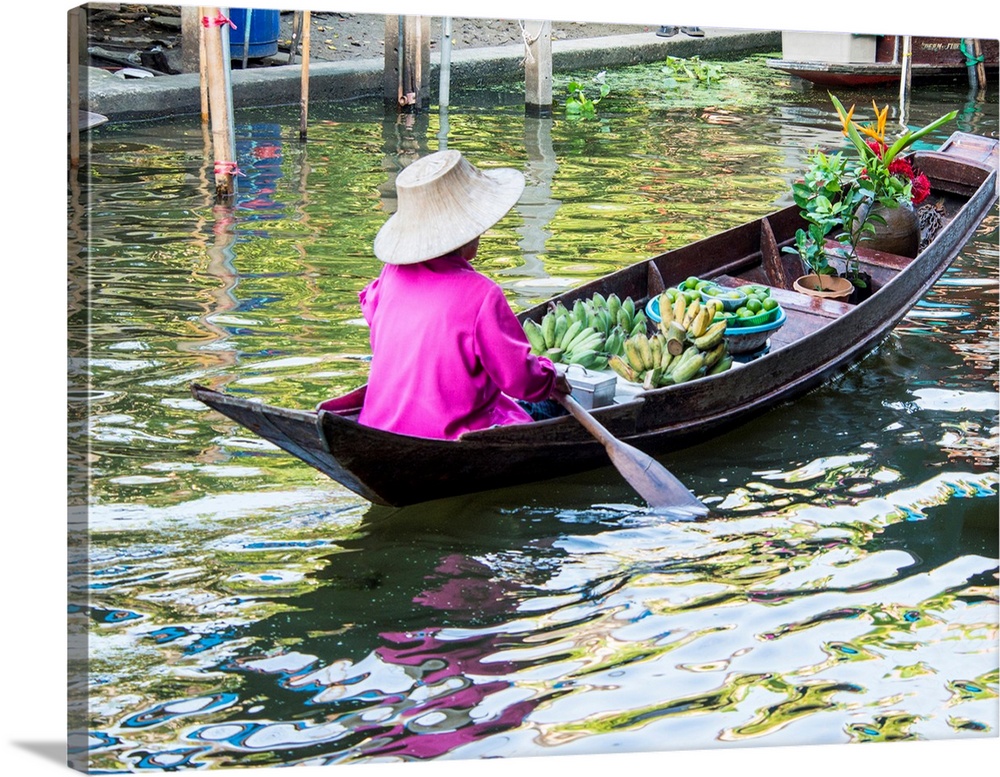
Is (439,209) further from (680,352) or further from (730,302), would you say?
(730,302)

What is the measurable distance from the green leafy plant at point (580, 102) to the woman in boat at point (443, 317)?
7.55 meters

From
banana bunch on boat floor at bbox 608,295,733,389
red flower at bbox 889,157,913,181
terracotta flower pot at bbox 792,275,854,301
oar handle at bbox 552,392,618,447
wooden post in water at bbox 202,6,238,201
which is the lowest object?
oar handle at bbox 552,392,618,447

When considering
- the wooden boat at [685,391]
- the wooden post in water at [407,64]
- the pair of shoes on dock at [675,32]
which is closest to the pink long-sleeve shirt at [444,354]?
the wooden boat at [685,391]

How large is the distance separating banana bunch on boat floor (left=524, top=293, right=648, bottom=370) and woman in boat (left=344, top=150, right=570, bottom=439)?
61cm

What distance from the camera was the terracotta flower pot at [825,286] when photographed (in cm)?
575

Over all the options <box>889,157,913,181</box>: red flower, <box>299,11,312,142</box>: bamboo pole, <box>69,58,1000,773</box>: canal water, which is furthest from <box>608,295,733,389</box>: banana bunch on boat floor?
<box>299,11,312,142</box>: bamboo pole

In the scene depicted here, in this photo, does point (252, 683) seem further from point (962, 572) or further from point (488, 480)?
point (962, 572)

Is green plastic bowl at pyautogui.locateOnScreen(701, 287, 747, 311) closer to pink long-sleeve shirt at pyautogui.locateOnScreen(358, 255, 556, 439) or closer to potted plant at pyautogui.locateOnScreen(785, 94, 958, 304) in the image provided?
potted plant at pyautogui.locateOnScreen(785, 94, 958, 304)

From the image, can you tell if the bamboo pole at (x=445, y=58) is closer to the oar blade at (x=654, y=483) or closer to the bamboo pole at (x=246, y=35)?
the bamboo pole at (x=246, y=35)

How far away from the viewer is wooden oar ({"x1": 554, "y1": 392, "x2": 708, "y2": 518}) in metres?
4.20

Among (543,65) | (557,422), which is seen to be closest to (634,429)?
(557,422)

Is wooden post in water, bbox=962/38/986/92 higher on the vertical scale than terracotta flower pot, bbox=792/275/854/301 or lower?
higher

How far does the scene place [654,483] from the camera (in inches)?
167

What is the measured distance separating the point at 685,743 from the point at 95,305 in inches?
159
